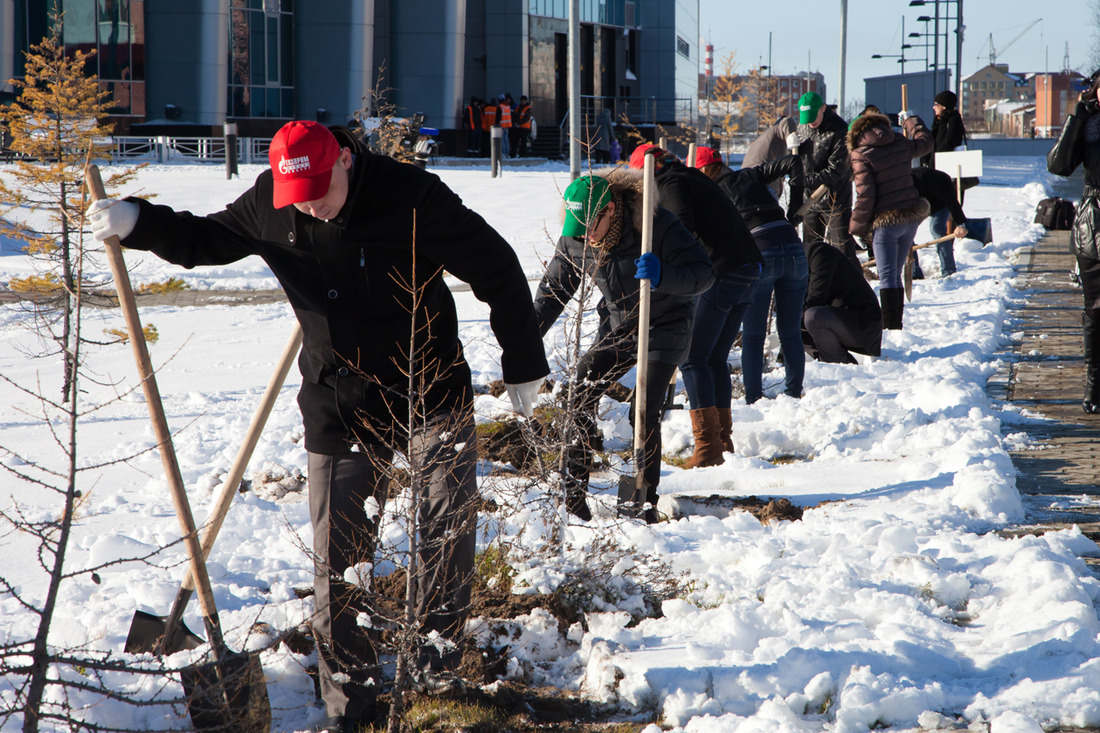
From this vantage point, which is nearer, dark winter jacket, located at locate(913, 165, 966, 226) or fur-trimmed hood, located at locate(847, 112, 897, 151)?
fur-trimmed hood, located at locate(847, 112, 897, 151)

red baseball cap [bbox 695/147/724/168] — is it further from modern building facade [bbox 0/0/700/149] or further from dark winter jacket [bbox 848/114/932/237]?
modern building facade [bbox 0/0/700/149]

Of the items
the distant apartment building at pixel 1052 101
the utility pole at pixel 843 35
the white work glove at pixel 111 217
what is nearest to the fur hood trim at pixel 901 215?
the white work glove at pixel 111 217

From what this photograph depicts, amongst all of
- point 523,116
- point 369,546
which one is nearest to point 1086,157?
point 369,546

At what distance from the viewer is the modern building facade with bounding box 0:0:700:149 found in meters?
24.5

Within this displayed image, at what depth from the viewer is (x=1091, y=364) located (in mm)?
6168

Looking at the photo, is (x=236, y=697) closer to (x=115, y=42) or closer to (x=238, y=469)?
(x=238, y=469)

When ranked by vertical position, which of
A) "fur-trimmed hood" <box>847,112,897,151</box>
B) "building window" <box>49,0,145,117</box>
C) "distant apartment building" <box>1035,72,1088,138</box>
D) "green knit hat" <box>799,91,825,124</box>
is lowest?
"fur-trimmed hood" <box>847,112,897,151</box>

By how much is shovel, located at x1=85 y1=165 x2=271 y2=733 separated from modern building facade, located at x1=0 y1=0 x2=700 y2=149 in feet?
61.6

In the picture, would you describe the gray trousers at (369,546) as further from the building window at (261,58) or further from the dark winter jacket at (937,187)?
the building window at (261,58)

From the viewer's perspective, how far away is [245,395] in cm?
717

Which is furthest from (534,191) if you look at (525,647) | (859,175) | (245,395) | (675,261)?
(525,647)

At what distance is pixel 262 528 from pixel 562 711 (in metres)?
1.89

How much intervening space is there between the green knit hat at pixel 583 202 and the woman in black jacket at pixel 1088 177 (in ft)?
8.48

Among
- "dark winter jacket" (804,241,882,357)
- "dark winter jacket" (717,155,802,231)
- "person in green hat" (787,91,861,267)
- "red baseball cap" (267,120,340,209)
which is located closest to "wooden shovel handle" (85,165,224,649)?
"red baseball cap" (267,120,340,209)
